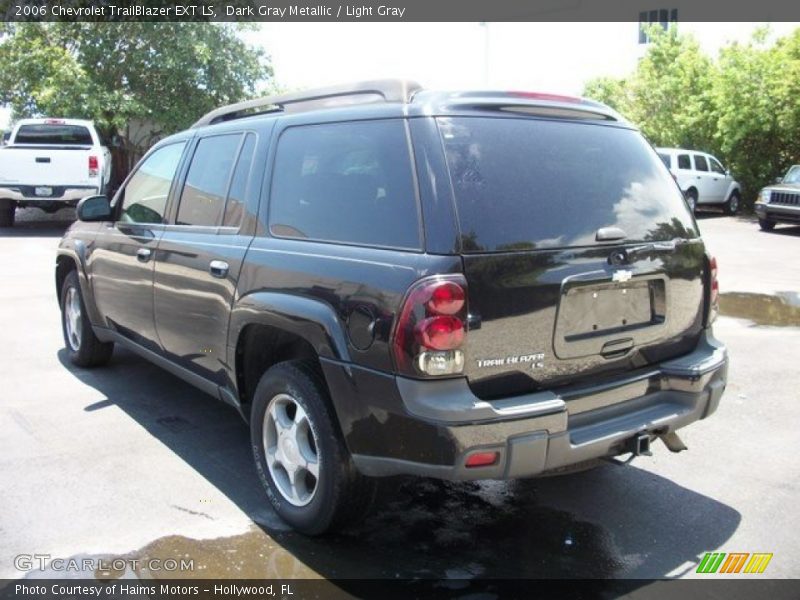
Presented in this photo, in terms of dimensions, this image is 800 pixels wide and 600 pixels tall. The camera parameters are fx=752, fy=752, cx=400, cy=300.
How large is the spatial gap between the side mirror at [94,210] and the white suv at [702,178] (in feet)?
58.4

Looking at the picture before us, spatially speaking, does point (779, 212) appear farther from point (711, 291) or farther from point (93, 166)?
point (711, 291)

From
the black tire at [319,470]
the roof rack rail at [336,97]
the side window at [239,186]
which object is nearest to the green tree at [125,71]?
the roof rack rail at [336,97]

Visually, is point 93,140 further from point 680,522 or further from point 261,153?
point 680,522

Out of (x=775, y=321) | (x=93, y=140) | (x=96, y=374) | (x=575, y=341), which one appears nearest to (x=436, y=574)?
(x=575, y=341)

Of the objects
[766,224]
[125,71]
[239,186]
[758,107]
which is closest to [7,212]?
[125,71]

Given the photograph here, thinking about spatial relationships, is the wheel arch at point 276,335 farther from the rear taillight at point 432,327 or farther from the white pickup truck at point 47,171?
the white pickup truck at point 47,171

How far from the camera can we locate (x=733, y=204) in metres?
22.5

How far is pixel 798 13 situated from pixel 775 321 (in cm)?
1887

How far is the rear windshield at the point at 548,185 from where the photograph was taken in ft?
9.91

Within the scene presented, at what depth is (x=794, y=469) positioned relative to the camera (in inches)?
169

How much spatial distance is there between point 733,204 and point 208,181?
2135cm

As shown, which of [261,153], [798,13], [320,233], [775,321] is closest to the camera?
[320,233]

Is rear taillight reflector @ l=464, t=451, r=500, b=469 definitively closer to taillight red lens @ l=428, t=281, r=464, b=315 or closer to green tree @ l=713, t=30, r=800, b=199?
taillight red lens @ l=428, t=281, r=464, b=315

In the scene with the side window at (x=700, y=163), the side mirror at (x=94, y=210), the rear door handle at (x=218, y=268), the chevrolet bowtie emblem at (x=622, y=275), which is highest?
the side window at (x=700, y=163)
